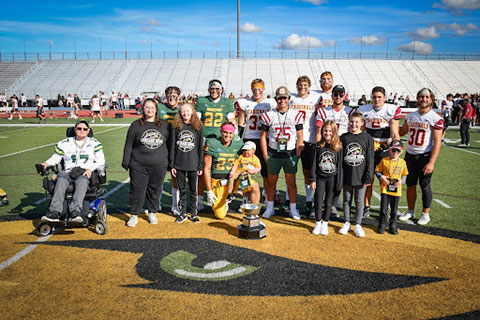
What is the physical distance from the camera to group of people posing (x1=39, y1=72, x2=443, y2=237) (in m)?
5.13

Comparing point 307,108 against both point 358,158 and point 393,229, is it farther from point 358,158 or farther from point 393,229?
point 393,229

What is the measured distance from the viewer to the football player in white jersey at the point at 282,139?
18.6 feet

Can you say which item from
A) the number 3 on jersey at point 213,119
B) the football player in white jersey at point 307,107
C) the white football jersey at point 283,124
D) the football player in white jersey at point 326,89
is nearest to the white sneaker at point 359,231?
the football player in white jersey at point 307,107

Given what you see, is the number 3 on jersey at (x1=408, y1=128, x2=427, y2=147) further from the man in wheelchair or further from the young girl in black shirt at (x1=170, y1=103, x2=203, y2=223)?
the man in wheelchair

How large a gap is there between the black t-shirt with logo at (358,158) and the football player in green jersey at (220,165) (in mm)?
1791

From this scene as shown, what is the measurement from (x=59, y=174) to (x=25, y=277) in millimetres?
1621

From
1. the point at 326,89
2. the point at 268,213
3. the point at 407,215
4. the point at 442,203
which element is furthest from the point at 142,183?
the point at 442,203

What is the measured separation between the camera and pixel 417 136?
563 centimetres

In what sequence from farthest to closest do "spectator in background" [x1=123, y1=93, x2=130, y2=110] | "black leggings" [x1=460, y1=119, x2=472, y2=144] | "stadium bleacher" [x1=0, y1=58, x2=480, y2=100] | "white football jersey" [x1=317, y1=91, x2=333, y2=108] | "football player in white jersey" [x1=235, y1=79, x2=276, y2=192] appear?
"stadium bleacher" [x1=0, y1=58, x2=480, y2=100] < "spectator in background" [x1=123, y1=93, x2=130, y2=110] < "black leggings" [x1=460, y1=119, x2=472, y2=144] < "football player in white jersey" [x1=235, y1=79, x2=276, y2=192] < "white football jersey" [x1=317, y1=91, x2=333, y2=108]

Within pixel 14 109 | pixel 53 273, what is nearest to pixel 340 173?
pixel 53 273

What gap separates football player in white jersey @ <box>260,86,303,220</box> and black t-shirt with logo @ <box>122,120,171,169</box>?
165cm

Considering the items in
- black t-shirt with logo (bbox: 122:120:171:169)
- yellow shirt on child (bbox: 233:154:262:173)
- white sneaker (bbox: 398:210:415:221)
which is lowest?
white sneaker (bbox: 398:210:415:221)

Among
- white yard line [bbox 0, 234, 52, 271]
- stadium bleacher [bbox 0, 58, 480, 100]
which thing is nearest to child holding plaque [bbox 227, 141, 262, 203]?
white yard line [bbox 0, 234, 52, 271]

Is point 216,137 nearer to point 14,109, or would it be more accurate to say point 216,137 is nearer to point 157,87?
point 14,109
